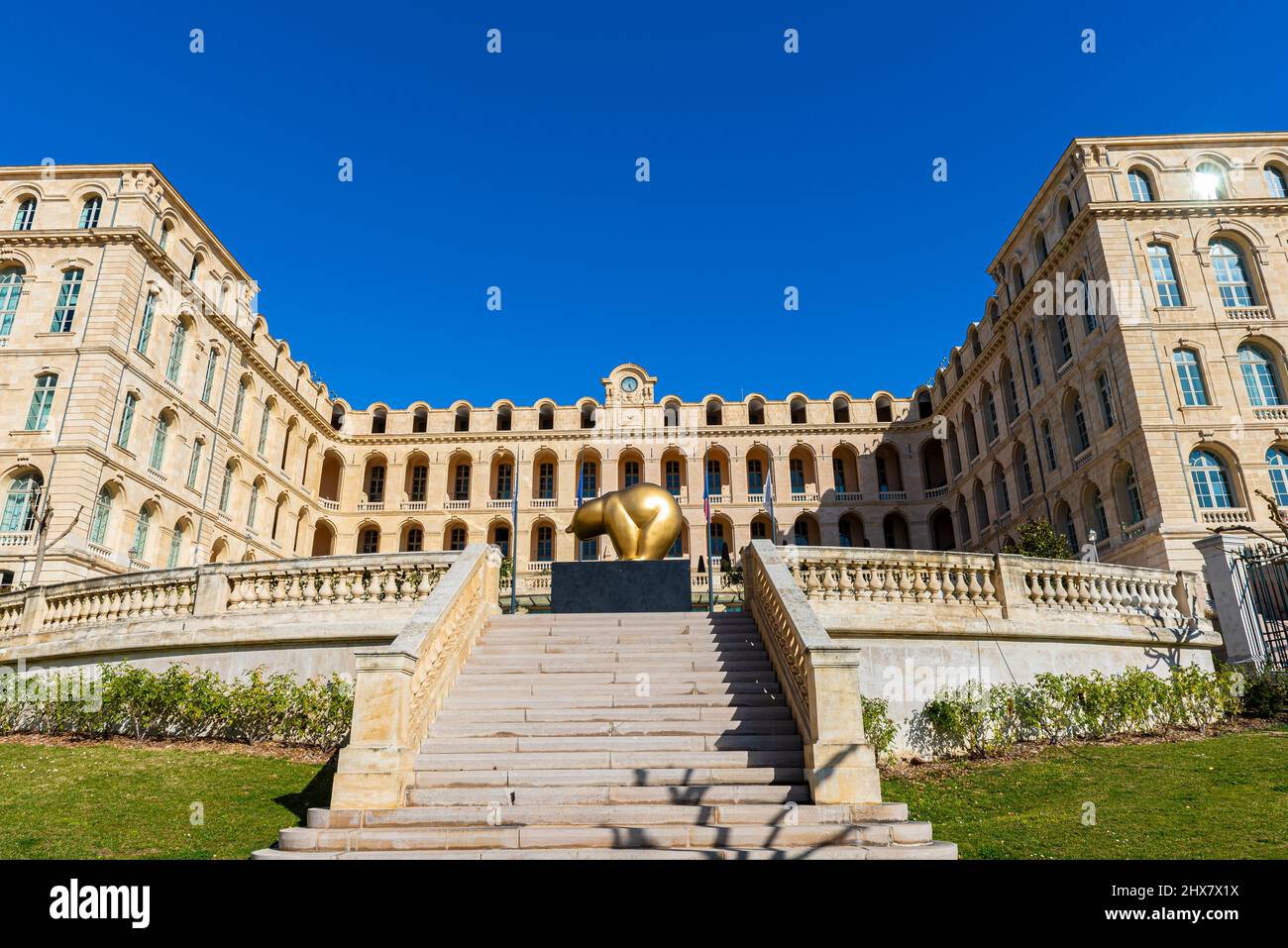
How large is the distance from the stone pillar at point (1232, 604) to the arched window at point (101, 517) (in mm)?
34217

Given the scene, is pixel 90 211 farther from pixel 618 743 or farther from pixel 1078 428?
pixel 1078 428

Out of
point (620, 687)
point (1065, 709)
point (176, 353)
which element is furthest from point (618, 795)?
point (176, 353)

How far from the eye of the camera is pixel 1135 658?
13680 millimetres

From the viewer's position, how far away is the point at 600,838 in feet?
23.4

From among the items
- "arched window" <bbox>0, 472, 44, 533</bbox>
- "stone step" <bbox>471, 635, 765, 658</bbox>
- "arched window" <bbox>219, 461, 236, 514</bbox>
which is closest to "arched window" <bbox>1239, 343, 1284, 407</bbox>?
"stone step" <bbox>471, 635, 765, 658</bbox>

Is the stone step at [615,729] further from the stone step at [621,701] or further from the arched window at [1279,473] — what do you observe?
the arched window at [1279,473]

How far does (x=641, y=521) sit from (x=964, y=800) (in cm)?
861

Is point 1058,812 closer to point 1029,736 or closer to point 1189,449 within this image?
point 1029,736

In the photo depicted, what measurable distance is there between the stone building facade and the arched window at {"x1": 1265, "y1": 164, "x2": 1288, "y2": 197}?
114 mm

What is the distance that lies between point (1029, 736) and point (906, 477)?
39.0 meters

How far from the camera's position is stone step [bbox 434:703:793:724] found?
31.4 ft

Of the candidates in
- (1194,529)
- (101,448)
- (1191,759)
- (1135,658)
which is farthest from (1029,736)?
(101,448)

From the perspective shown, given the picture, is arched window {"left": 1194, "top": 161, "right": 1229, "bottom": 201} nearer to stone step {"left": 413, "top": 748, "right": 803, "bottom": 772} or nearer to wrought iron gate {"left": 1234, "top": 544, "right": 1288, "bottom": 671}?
wrought iron gate {"left": 1234, "top": 544, "right": 1288, "bottom": 671}
